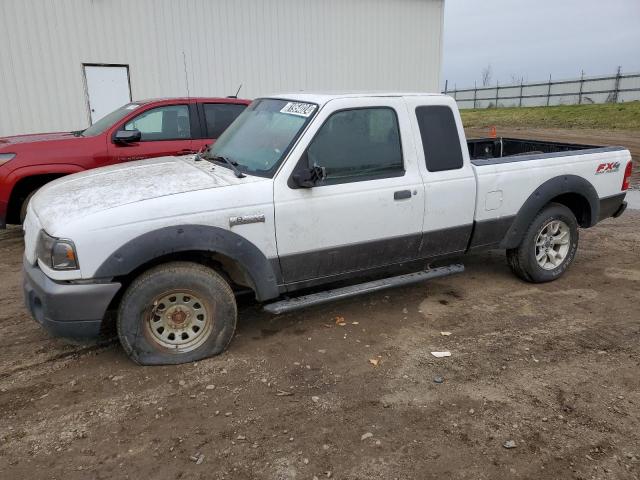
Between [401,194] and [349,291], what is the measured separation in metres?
0.88

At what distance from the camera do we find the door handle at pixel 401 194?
4059 millimetres

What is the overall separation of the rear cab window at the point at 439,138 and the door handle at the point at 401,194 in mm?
307

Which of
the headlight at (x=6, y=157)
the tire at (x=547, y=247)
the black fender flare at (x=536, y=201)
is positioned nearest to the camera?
the black fender flare at (x=536, y=201)

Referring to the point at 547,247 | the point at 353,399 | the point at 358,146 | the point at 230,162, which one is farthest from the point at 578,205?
the point at 230,162

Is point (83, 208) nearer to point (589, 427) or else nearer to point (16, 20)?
point (589, 427)

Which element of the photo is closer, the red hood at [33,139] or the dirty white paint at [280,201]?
the dirty white paint at [280,201]

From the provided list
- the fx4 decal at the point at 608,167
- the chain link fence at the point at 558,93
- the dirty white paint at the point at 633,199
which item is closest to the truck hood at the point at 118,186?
the fx4 decal at the point at 608,167

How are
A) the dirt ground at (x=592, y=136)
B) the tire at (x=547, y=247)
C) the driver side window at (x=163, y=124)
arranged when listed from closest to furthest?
the tire at (x=547, y=247) → the driver side window at (x=163, y=124) → the dirt ground at (x=592, y=136)

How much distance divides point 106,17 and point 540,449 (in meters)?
12.0

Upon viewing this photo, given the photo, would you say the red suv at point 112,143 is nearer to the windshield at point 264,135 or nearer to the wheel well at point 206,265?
the windshield at point 264,135

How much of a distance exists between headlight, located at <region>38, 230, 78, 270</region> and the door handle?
7.67ft

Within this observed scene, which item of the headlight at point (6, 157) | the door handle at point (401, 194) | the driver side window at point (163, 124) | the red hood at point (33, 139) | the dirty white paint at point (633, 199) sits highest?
the driver side window at point (163, 124)

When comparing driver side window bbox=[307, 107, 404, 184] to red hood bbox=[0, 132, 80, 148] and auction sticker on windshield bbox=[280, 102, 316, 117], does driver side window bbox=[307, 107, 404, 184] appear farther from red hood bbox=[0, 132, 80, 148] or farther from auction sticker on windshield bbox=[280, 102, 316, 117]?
red hood bbox=[0, 132, 80, 148]

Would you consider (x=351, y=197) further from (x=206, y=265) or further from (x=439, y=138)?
(x=206, y=265)
